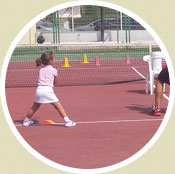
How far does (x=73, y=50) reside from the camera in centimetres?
1656

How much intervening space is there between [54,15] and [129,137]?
11976 mm

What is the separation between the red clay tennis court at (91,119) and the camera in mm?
5719

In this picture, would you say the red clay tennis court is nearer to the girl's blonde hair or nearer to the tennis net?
the tennis net

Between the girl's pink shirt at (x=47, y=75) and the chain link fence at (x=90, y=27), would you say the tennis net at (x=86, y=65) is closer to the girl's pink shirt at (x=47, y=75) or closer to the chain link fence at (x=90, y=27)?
the chain link fence at (x=90, y=27)

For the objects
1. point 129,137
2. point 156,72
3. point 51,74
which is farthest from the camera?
point 156,72

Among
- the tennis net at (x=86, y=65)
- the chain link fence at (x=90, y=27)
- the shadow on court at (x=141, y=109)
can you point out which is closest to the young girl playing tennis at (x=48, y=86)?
the shadow on court at (x=141, y=109)

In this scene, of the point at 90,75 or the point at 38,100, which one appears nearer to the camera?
the point at 38,100

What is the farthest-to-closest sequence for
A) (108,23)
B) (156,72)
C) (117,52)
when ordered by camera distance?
(108,23), (117,52), (156,72)

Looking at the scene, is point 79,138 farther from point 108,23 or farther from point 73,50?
point 108,23

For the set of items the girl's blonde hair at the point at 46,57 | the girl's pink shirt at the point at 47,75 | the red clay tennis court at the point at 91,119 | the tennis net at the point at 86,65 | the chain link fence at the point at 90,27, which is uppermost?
the chain link fence at the point at 90,27

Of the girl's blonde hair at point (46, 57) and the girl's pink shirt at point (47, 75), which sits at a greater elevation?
the girl's blonde hair at point (46, 57)

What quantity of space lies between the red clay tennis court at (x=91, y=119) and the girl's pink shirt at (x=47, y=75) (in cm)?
56

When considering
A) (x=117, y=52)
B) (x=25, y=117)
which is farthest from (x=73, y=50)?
(x=25, y=117)

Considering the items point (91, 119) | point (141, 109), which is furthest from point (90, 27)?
point (91, 119)
